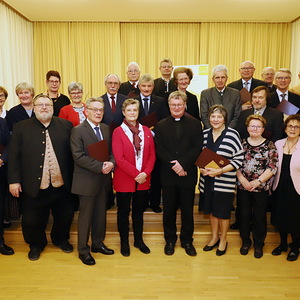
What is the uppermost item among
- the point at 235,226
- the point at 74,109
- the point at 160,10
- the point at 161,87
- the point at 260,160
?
the point at 160,10

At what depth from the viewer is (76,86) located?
3.62 meters

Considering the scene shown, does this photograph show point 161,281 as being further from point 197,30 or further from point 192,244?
point 197,30

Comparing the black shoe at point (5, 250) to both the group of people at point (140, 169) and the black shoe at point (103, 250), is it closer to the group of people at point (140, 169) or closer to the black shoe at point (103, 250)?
the group of people at point (140, 169)

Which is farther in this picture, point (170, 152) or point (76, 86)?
point (76, 86)

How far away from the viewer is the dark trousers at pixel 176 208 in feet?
10.8

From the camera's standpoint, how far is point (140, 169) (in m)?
3.21

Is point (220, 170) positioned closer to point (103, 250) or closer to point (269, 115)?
point (269, 115)

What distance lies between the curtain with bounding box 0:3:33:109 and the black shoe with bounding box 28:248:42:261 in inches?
170

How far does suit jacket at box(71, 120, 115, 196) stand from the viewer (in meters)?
3.00

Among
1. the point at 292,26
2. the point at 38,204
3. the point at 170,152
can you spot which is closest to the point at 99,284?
the point at 38,204

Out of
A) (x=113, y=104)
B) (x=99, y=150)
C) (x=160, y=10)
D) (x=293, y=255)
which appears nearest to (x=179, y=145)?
(x=99, y=150)

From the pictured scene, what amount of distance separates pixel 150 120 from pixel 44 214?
1469mm

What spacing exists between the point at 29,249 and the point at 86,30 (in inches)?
247

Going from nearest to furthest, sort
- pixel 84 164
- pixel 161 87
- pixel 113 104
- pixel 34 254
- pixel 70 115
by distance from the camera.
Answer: pixel 84 164 → pixel 34 254 → pixel 70 115 → pixel 113 104 → pixel 161 87
